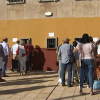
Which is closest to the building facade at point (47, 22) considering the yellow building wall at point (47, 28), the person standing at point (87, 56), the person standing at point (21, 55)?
the yellow building wall at point (47, 28)

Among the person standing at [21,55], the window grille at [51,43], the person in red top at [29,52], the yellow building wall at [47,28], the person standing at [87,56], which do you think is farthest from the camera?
the window grille at [51,43]

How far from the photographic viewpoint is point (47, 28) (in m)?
15.3

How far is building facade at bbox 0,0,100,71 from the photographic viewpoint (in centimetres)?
1478

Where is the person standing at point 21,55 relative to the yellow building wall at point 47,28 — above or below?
below

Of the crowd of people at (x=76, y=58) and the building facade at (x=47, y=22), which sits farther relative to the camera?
the building facade at (x=47, y=22)

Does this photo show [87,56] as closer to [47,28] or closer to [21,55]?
[21,55]

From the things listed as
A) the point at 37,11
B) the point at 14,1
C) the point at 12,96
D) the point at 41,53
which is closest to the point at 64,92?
the point at 12,96

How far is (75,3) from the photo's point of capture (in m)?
14.9

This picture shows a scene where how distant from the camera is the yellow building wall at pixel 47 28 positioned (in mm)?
14727

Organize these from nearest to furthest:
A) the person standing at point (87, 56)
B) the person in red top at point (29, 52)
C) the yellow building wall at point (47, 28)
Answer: the person standing at point (87, 56) → the person in red top at point (29, 52) → the yellow building wall at point (47, 28)

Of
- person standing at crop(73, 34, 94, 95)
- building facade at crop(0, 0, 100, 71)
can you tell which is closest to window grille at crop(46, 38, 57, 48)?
building facade at crop(0, 0, 100, 71)

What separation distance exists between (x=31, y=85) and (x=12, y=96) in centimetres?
207

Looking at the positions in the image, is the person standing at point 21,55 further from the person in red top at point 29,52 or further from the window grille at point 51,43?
the window grille at point 51,43

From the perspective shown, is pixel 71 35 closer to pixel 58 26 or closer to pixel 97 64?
pixel 58 26
